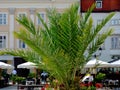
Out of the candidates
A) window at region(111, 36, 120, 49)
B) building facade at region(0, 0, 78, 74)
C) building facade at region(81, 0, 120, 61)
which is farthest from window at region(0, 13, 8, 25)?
window at region(111, 36, 120, 49)

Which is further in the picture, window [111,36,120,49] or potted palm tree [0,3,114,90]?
window [111,36,120,49]

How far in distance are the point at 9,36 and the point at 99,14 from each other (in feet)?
36.7

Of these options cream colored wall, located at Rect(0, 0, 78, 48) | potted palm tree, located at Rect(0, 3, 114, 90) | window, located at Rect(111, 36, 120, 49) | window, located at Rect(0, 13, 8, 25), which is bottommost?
window, located at Rect(111, 36, 120, 49)

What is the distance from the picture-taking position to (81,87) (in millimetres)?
15570

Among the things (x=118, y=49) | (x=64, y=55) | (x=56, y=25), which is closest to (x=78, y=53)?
(x=64, y=55)

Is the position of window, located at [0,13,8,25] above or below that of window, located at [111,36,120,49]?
above

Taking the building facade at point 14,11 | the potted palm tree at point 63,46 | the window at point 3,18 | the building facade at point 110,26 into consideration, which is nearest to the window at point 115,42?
the building facade at point 110,26

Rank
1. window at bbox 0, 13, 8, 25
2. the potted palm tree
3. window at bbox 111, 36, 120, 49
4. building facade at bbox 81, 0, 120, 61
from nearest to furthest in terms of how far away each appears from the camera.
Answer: the potted palm tree
building facade at bbox 81, 0, 120, 61
window at bbox 111, 36, 120, 49
window at bbox 0, 13, 8, 25

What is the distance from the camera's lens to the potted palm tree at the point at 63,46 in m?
14.5

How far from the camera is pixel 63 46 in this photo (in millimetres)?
15312

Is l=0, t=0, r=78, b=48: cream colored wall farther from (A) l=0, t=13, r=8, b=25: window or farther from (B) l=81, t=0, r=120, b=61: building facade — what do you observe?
(B) l=81, t=0, r=120, b=61: building facade

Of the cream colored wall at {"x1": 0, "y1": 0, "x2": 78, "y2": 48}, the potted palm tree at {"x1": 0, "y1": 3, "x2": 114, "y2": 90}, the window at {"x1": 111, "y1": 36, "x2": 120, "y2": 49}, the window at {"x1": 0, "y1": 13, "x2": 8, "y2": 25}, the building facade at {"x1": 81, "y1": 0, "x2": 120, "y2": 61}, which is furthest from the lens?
the window at {"x1": 0, "y1": 13, "x2": 8, "y2": 25}

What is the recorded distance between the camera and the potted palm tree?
14.5 m

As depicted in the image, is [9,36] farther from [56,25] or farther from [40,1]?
[56,25]
